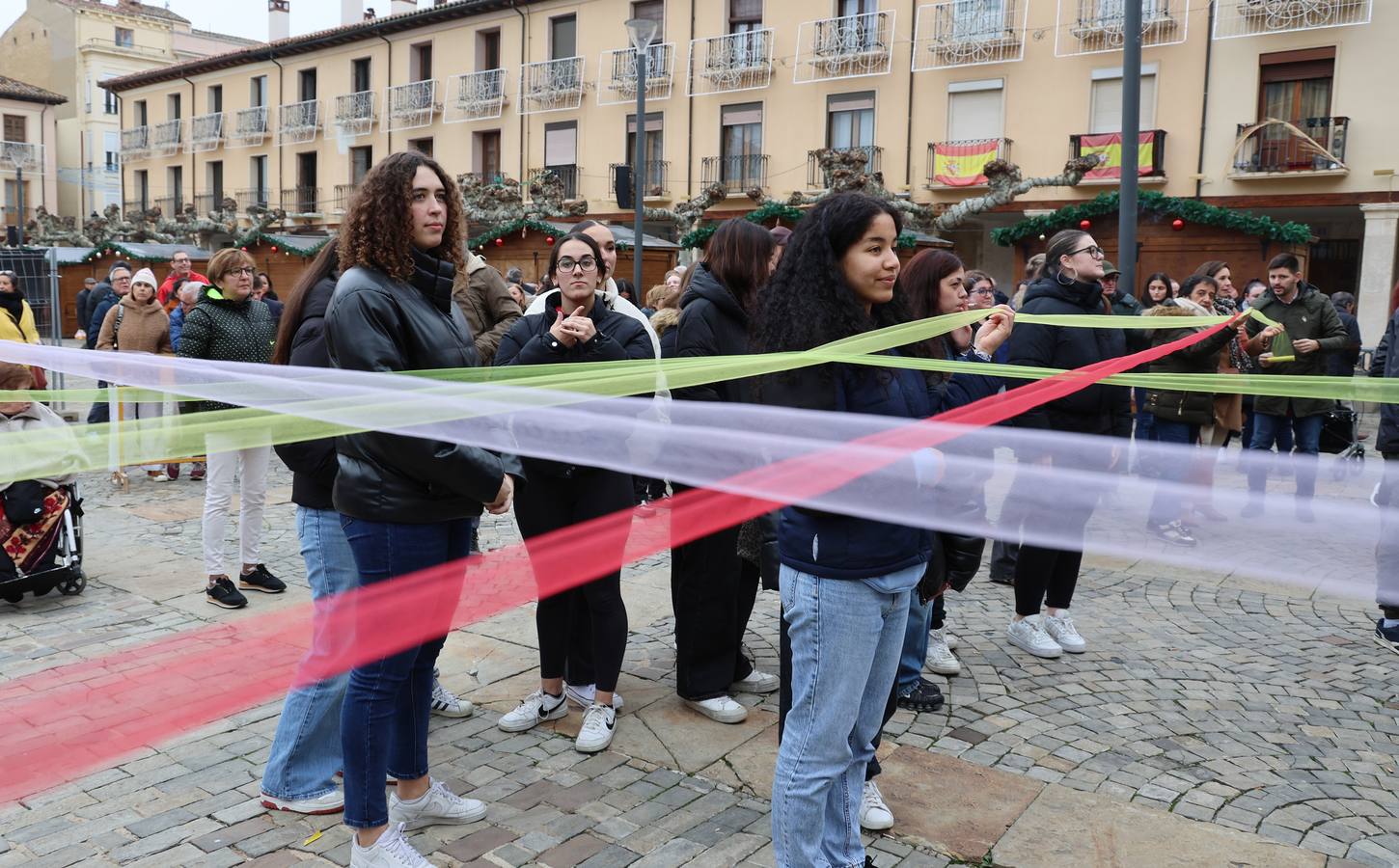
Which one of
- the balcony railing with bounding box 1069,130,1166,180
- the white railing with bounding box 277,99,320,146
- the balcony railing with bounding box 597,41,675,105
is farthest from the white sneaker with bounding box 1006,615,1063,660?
the white railing with bounding box 277,99,320,146

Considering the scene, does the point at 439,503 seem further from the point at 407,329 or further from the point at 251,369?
the point at 251,369

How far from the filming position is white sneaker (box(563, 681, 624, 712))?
394 centimetres

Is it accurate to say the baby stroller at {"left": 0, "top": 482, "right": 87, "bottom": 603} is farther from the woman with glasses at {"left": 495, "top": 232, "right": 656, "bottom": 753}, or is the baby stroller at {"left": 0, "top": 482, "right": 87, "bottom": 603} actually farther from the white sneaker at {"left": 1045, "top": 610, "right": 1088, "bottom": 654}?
the white sneaker at {"left": 1045, "top": 610, "right": 1088, "bottom": 654}

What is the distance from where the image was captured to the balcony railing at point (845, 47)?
77.2 feet

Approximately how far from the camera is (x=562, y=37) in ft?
95.9

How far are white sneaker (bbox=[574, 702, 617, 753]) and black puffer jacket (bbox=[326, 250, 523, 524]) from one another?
1.25m

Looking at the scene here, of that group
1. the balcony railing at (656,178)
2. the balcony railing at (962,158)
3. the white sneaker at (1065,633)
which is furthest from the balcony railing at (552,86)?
the white sneaker at (1065,633)

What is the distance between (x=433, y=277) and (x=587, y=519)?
1205 mm

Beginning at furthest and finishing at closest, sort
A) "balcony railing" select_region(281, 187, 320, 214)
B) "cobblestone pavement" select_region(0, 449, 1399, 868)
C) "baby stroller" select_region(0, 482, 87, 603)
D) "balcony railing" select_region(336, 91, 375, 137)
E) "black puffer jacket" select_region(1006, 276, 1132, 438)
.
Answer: "balcony railing" select_region(281, 187, 320, 214) → "balcony railing" select_region(336, 91, 375, 137) → "baby stroller" select_region(0, 482, 87, 603) → "black puffer jacket" select_region(1006, 276, 1132, 438) → "cobblestone pavement" select_region(0, 449, 1399, 868)

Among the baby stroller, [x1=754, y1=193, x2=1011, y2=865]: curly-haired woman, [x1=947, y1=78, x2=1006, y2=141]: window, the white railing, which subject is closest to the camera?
[x1=754, y1=193, x2=1011, y2=865]: curly-haired woman

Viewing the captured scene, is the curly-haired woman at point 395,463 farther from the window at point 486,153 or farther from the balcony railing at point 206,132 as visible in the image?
the balcony railing at point 206,132

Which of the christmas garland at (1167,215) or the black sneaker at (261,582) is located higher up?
the christmas garland at (1167,215)

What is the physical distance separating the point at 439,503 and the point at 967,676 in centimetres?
260

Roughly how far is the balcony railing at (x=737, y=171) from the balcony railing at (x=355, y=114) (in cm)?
1278
